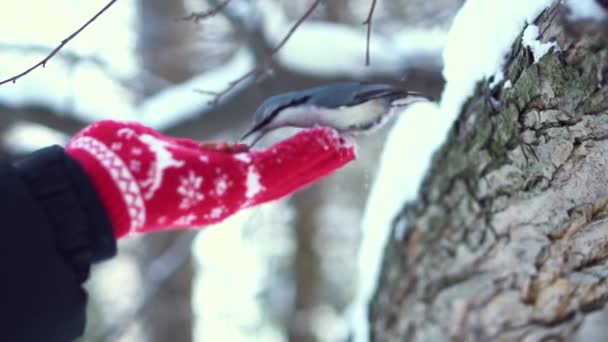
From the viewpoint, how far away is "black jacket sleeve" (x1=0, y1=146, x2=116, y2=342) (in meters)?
0.46

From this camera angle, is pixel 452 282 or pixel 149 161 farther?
pixel 452 282

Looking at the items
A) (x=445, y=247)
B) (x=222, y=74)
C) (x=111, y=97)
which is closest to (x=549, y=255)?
(x=445, y=247)

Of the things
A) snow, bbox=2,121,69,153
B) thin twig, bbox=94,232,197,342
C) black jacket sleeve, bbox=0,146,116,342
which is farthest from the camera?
thin twig, bbox=94,232,197,342

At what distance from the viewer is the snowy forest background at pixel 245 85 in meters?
0.71

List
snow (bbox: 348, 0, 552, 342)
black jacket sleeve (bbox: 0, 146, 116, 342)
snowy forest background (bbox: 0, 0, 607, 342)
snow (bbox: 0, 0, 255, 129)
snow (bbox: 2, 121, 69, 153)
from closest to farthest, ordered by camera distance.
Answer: black jacket sleeve (bbox: 0, 146, 116, 342) → snow (bbox: 348, 0, 552, 342) → snowy forest background (bbox: 0, 0, 607, 342) → snow (bbox: 0, 0, 255, 129) → snow (bbox: 2, 121, 69, 153)

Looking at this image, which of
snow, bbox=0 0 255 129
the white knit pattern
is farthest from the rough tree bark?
snow, bbox=0 0 255 129

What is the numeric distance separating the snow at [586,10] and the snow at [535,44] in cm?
14

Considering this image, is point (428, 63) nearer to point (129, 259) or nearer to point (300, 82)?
point (300, 82)

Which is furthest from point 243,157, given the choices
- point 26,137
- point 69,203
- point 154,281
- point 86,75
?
point 154,281

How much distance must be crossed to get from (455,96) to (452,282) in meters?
0.23

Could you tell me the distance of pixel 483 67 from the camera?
25.3 inches

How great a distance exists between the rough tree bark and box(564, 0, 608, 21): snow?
15mm

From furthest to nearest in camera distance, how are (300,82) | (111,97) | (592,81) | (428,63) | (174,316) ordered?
(174,316) → (111,97) → (300,82) → (428,63) → (592,81)

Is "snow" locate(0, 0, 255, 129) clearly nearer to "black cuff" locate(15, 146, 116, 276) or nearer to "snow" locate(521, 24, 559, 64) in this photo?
"black cuff" locate(15, 146, 116, 276)
